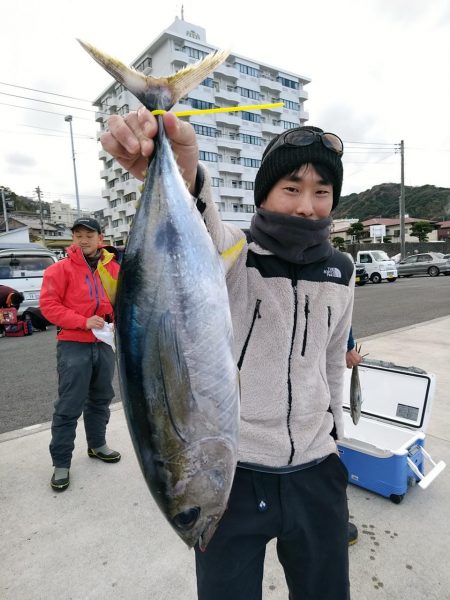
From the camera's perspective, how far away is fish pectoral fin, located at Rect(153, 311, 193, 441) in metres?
0.95

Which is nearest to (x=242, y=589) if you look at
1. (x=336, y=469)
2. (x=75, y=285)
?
(x=336, y=469)

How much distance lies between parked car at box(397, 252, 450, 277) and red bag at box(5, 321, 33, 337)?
76.7ft

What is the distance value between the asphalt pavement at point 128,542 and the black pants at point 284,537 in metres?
0.75

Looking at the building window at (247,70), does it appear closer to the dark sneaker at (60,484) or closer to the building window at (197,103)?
the building window at (197,103)

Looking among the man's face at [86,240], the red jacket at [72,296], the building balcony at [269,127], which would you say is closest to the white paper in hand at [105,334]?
the red jacket at [72,296]

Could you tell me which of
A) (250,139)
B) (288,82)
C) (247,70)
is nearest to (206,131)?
(250,139)

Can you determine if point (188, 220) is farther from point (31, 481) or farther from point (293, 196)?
point (31, 481)

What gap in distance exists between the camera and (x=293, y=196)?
54.8 inches

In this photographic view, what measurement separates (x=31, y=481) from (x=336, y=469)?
Answer: 8.52ft

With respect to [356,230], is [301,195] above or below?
below

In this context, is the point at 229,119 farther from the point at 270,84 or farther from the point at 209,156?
the point at 270,84

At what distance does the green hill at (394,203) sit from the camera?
110006mm

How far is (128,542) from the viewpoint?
2.35 meters

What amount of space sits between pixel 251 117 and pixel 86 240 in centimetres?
5624
